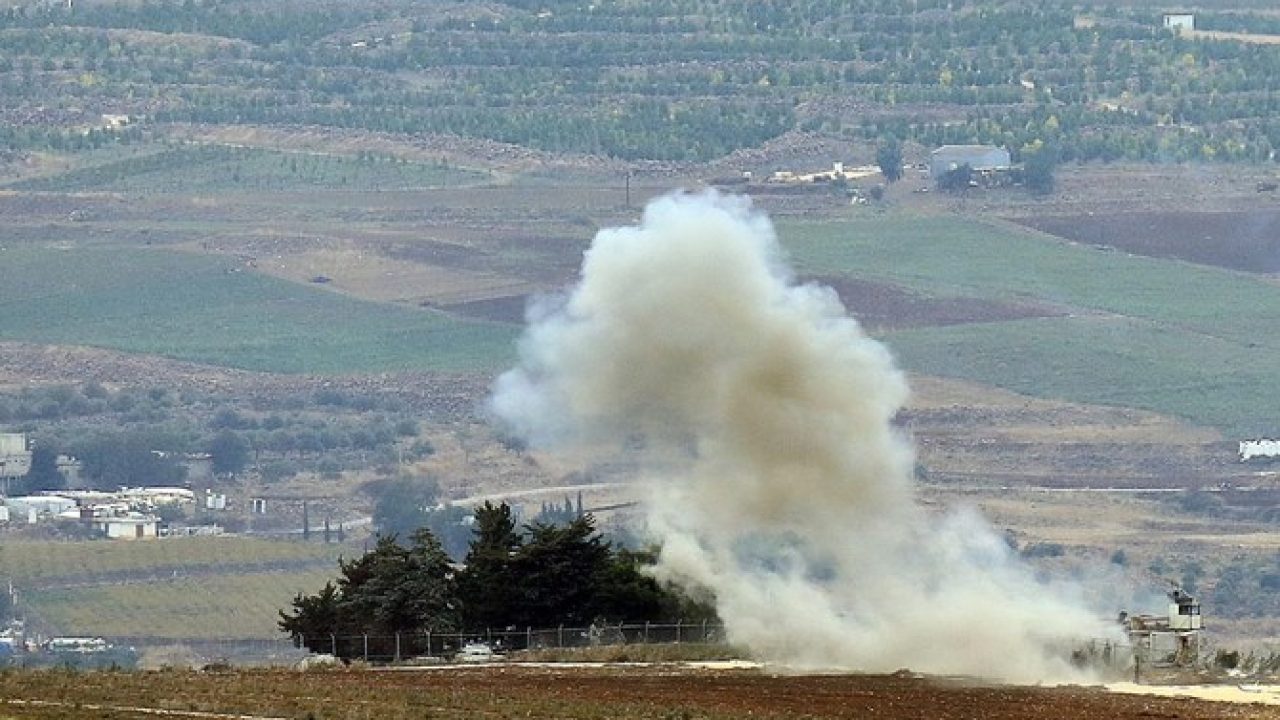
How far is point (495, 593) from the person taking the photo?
90000 mm

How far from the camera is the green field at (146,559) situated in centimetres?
19212

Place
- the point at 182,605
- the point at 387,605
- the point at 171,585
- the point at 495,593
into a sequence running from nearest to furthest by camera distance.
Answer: the point at 387,605, the point at 495,593, the point at 182,605, the point at 171,585

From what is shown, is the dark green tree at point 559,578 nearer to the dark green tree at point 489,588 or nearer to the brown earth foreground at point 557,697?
the dark green tree at point 489,588

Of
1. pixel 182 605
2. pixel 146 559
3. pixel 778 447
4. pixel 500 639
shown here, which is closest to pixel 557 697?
pixel 778 447

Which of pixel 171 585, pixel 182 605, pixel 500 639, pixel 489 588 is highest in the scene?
pixel 489 588

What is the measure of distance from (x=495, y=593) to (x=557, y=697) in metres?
21.8

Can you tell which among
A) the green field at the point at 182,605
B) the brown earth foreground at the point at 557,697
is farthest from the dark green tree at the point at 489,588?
the green field at the point at 182,605

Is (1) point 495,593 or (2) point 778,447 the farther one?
(1) point 495,593

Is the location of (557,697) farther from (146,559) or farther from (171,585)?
(146,559)

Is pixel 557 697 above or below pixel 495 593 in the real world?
below

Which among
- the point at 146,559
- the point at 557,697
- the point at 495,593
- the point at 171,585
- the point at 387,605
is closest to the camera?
the point at 557,697

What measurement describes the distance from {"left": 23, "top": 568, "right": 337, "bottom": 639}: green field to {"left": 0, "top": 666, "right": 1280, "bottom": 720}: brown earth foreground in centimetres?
9792

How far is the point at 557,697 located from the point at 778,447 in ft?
46.5

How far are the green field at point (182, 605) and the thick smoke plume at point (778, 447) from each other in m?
88.9
